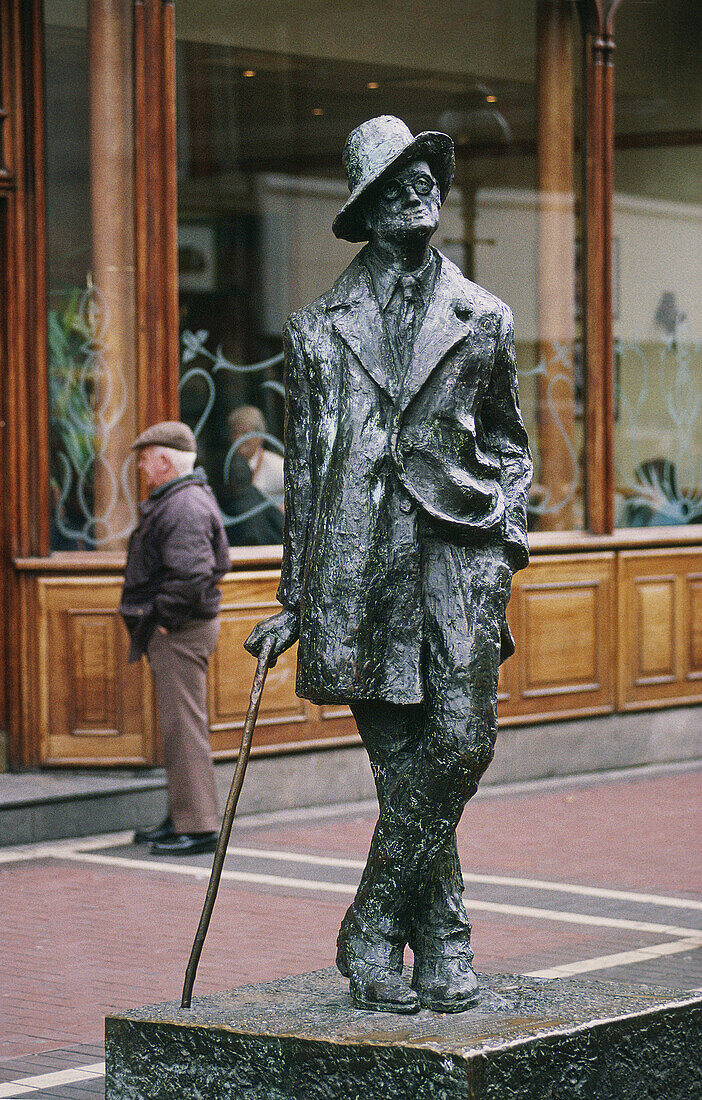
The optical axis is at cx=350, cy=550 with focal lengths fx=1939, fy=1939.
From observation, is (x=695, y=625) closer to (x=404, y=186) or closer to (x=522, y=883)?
(x=522, y=883)

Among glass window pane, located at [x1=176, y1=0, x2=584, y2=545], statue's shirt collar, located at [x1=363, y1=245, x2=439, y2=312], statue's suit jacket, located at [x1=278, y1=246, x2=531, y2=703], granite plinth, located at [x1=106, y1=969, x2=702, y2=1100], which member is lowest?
granite plinth, located at [x1=106, y1=969, x2=702, y2=1100]

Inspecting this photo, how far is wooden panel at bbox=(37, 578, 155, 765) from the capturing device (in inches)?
390

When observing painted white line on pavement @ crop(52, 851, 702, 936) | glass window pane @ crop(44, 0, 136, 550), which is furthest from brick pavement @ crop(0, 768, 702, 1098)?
glass window pane @ crop(44, 0, 136, 550)

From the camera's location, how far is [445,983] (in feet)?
15.6

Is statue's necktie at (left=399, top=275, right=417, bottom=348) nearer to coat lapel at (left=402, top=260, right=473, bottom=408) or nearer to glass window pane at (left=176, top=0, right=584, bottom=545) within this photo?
coat lapel at (left=402, top=260, right=473, bottom=408)

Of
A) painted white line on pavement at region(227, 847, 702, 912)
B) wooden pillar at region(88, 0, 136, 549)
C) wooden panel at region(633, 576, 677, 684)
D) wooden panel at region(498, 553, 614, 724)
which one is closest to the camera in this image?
painted white line on pavement at region(227, 847, 702, 912)

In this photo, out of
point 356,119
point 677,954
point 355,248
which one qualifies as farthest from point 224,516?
point 677,954

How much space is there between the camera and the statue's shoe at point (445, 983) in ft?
15.5

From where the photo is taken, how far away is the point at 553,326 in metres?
12.1

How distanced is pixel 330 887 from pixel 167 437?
7.66 feet

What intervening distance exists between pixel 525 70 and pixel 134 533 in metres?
4.46

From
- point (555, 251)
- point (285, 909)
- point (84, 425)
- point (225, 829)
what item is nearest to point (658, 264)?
point (555, 251)

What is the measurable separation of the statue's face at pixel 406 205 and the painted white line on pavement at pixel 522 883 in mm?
3992

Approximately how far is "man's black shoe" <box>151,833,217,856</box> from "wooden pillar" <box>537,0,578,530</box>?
3696mm
